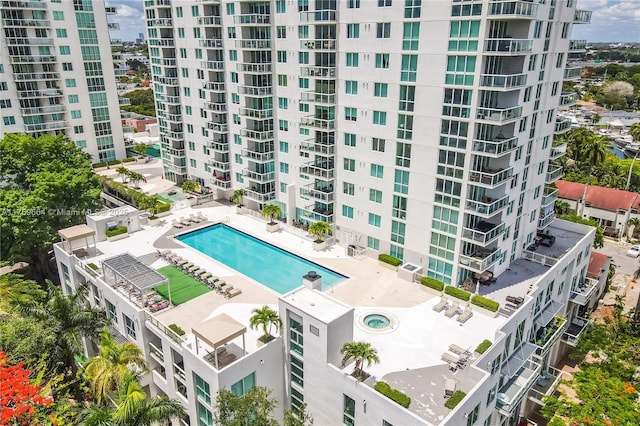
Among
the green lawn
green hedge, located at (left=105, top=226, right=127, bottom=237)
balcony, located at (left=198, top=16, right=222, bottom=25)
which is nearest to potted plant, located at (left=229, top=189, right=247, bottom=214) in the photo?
green hedge, located at (left=105, top=226, right=127, bottom=237)

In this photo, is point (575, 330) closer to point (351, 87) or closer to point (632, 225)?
point (351, 87)

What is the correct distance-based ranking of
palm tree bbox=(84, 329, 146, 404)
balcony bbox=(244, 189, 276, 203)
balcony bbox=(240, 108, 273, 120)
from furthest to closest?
balcony bbox=(244, 189, 276, 203)
balcony bbox=(240, 108, 273, 120)
palm tree bbox=(84, 329, 146, 404)

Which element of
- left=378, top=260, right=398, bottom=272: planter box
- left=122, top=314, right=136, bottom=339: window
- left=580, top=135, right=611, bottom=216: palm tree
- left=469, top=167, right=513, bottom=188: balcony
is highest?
left=469, top=167, right=513, bottom=188: balcony

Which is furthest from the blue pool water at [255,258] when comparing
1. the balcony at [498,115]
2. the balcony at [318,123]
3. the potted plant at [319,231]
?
the balcony at [498,115]

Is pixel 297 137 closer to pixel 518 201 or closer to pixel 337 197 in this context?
pixel 337 197

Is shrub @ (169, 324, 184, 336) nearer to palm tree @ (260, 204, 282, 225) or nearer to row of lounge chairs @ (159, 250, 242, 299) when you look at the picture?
row of lounge chairs @ (159, 250, 242, 299)

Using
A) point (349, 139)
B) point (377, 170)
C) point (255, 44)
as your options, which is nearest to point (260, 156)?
point (255, 44)
